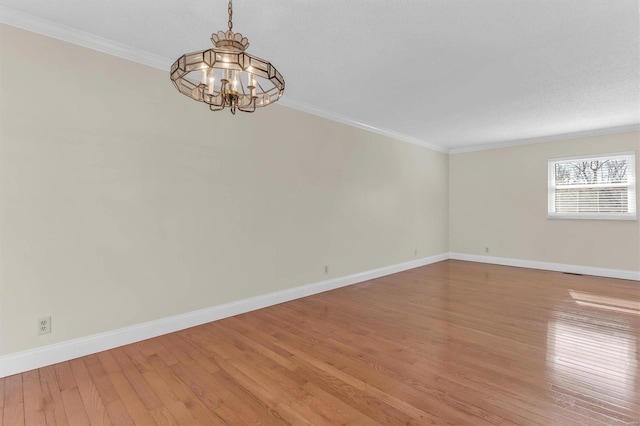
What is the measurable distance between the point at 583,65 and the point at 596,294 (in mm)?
3161

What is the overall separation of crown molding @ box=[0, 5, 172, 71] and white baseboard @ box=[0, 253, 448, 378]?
2.43 metres

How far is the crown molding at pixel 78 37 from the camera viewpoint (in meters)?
2.19

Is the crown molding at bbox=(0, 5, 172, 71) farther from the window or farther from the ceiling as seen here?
the window

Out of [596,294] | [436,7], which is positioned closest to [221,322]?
[436,7]

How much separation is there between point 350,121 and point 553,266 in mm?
4825

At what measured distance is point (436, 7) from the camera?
204cm

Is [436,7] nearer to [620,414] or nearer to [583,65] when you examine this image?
[583,65]

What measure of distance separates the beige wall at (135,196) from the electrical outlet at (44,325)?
0.12ft

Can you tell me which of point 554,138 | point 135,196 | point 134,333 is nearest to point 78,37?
point 135,196

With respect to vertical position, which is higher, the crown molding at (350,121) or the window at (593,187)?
the crown molding at (350,121)

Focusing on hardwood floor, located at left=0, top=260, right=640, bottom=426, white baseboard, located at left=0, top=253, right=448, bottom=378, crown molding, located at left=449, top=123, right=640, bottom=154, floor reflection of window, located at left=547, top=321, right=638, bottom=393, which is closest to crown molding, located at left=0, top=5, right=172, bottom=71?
white baseboard, located at left=0, top=253, right=448, bottom=378

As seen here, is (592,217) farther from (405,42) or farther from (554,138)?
(405,42)

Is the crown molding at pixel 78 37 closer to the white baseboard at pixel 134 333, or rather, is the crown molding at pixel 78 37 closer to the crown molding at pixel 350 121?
the crown molding at pixel 350 121

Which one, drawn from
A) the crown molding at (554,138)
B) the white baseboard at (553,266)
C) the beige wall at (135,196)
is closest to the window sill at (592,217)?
the white baseboard at (553,266)
